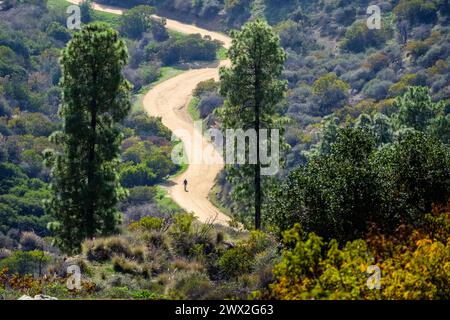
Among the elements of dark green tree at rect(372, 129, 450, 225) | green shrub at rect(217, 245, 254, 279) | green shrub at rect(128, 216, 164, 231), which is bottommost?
green shrub at rect(217, 245, 254, 279)

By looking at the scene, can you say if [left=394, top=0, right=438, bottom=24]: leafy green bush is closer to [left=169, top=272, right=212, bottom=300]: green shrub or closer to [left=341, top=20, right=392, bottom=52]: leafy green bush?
[left=341, top=20, right=392, bottom=52]: leafy green bush

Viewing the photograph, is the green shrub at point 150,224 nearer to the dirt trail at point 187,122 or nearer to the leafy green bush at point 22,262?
the leafy green bush at point 22,262

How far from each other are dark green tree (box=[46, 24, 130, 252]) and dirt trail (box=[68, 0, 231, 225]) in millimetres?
25742

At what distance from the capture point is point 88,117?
38.4 m

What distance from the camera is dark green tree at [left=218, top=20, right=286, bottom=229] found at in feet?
138

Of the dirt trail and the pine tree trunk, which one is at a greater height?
the pine tree trunk

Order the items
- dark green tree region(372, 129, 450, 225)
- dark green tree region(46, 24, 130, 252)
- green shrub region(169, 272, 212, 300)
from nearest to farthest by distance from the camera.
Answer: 1. green shrub region(169, 272, 212, 300)
2. dark green tree region(372, 129, 450, 225)
3. dark green tree region(46, 24, 130, 252)

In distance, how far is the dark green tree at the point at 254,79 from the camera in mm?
42031

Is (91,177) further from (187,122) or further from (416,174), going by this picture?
(187,122)

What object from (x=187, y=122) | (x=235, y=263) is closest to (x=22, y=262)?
(x=235, y=263)

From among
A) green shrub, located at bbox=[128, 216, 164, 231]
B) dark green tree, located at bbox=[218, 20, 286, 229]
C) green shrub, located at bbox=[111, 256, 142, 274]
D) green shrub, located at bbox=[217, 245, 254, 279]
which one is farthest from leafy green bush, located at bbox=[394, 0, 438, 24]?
green shrub, located at bbox=[111, 256, 142, 274]

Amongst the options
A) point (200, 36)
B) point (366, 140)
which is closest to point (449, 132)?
point (366, 140)

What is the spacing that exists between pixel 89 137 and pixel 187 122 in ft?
192

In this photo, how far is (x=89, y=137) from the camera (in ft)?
124
